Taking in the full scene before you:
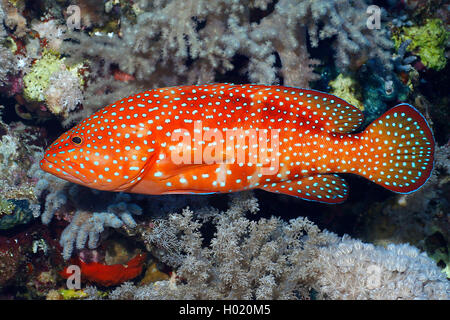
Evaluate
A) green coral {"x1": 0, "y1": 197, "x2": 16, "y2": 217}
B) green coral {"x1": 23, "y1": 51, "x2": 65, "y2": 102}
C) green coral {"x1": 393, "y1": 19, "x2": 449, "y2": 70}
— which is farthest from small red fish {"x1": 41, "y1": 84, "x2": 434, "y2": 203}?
green coral {"x1": 393, "y1": 19, "x2": 449, "y2": 70}

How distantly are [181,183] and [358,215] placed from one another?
354 centimetres

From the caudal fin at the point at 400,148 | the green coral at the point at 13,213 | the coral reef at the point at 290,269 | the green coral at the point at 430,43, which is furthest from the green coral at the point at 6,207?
the green coral at the point at 430,43

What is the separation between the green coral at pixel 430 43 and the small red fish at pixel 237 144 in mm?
2778

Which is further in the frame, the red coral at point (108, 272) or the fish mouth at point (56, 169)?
the red coral at point (108, 272)

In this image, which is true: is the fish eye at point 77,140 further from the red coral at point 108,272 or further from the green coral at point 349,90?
the green coral at point 349,90

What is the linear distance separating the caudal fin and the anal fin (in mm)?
420

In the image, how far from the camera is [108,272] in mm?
4637

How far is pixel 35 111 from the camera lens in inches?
198

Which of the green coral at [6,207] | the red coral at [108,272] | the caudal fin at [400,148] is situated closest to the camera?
the caudal fin at [400,148]

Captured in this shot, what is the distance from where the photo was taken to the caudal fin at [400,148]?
3799 millimetres

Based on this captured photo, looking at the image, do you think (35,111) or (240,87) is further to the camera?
(35,111)

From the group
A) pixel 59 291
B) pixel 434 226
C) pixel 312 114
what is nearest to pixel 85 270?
pixel 59 291

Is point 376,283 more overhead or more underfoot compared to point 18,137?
more underfoot

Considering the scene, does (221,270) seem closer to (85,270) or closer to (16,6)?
(85,270)
